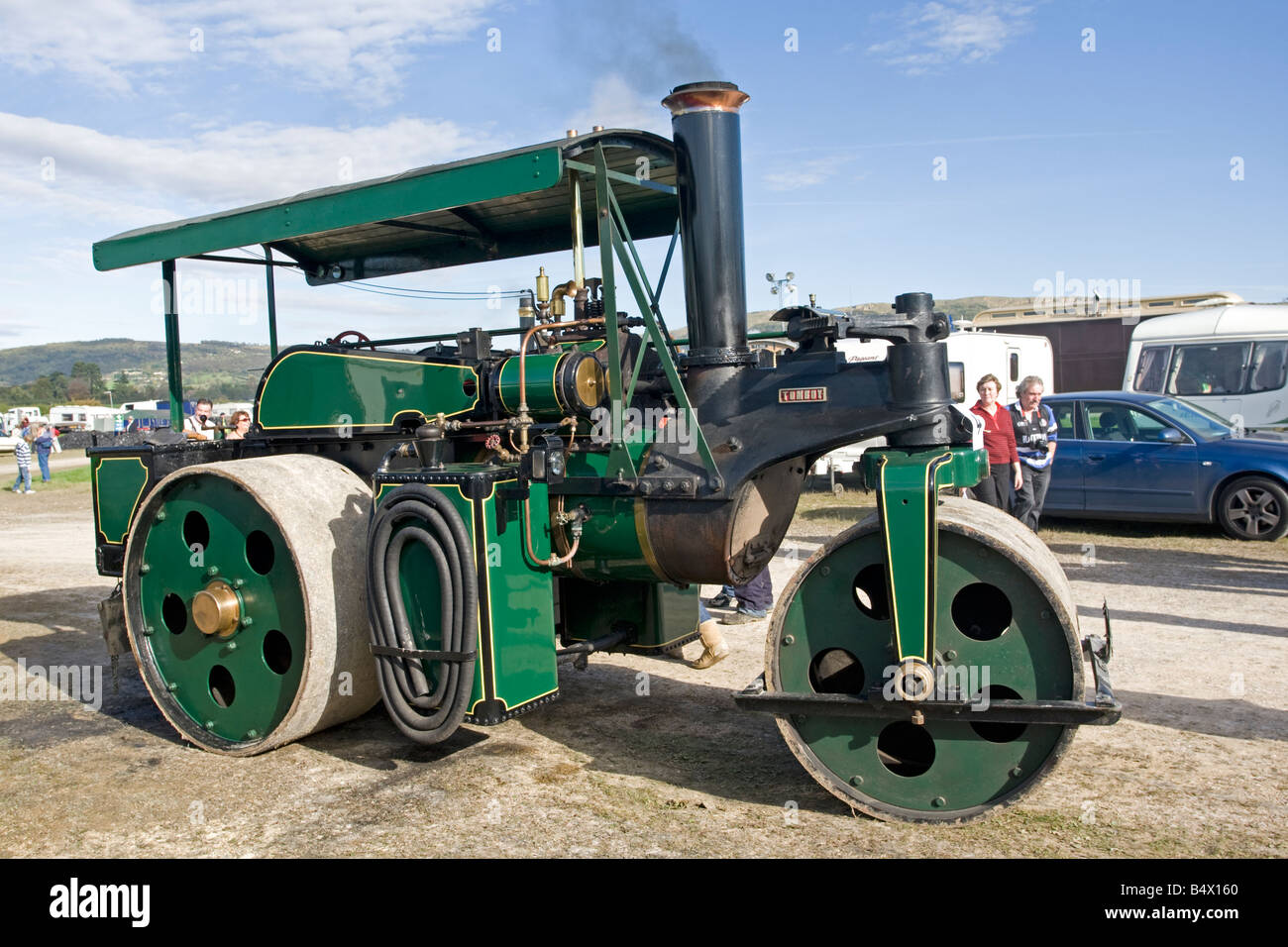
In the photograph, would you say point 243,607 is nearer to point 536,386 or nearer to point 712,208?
point 536,386

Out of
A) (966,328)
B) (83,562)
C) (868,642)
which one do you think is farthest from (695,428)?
(966,328)

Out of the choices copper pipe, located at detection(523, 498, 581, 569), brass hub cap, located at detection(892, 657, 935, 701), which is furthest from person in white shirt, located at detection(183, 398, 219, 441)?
brass hub cap, located at detection(892, 657, 935, 701)

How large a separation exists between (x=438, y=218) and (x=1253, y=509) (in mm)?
8033

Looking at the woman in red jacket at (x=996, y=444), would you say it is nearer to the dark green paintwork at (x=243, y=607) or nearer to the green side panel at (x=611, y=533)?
the green side panel at (x=611, y=533)

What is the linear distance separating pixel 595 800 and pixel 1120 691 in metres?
2.75

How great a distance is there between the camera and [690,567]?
13.6 feet

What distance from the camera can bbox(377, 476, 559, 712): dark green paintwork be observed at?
155 inches

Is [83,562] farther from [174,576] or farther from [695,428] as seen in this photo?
[695,428]

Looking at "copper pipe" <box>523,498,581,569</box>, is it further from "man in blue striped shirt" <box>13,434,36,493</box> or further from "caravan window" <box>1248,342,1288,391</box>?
"man in blue striped shirt" <box>13,434,36,493</box>

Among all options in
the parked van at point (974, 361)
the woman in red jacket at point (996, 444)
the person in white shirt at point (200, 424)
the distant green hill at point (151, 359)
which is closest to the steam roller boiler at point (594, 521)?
the person in white shirt at point (200, 424)

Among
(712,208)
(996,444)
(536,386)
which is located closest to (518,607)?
(536,386)

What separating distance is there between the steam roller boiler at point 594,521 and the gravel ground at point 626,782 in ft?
0.75

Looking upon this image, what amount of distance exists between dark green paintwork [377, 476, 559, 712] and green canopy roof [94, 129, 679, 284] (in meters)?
1.14

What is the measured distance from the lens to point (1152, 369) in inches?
528
